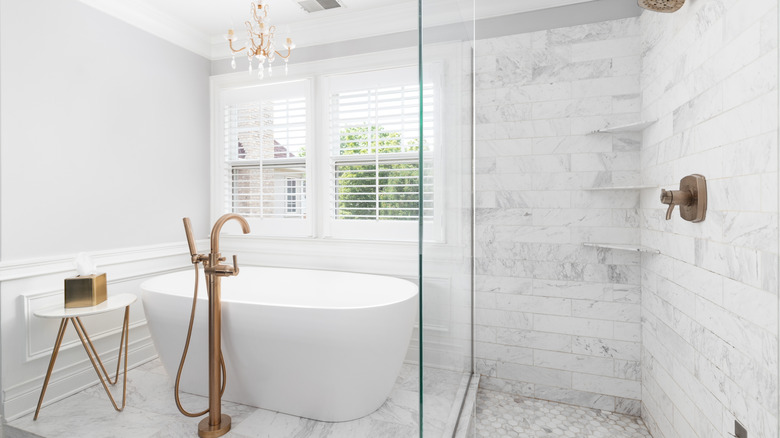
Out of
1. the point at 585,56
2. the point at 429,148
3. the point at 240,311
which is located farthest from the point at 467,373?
the point at 585,56

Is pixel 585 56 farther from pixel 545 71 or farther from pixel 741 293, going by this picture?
pixel 741 293

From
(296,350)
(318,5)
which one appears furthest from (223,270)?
(318,5)

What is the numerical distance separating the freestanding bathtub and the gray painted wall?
63 cm

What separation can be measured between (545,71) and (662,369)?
5.40ft

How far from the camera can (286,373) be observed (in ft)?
6.07

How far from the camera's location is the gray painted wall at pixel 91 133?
1997 mm

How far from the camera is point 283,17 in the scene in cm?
284

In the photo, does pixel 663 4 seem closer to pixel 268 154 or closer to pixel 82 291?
pixel 268 154

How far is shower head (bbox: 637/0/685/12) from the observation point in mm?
1477

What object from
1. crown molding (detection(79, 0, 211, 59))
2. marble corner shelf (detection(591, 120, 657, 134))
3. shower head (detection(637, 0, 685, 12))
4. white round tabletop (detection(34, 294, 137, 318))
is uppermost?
crown molding (detection(79, 0, 211, 59))

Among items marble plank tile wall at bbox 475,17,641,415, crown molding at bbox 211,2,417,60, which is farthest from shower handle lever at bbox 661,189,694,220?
crown molding at bbox 211,2,417,60

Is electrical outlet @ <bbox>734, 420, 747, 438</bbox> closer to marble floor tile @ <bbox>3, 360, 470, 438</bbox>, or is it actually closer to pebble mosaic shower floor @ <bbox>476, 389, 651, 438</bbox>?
pebble mosaic shower floor @ <bbox>476, 389, 651, 438</bbox>

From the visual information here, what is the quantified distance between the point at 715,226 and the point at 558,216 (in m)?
0.89

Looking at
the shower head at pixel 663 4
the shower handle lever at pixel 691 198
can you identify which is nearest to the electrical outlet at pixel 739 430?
the shower handle lever at pixel 691 198
